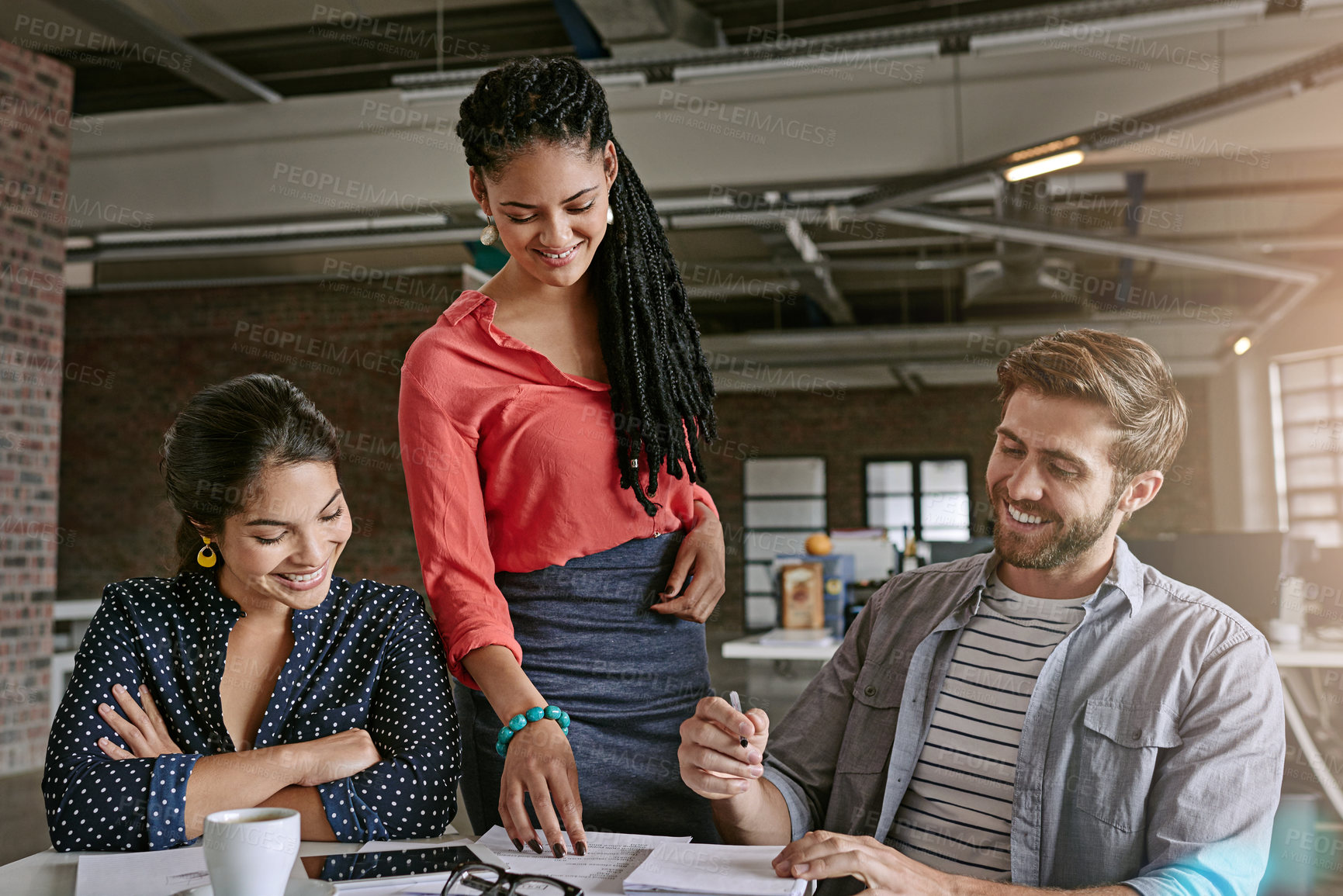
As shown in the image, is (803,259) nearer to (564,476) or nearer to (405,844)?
(564,476)

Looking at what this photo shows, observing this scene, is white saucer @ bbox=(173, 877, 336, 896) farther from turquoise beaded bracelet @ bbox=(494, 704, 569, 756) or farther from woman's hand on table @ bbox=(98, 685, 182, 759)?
woman's hand on table @ bbox=(98, 685, 182, 759)

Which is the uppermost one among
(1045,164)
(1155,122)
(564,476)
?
(1155,122)

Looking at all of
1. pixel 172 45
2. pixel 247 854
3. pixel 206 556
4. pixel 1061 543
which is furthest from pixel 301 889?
pixel 172 45

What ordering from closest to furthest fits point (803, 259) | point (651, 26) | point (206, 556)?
point (206, 556)
point (651, 26)
point (803, 259)

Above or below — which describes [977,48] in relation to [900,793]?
above

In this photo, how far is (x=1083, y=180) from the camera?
7.34 m

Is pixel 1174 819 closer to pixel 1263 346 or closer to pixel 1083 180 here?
pixel 1083 180

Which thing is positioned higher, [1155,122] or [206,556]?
[1155,122]

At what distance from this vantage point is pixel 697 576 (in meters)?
1.55

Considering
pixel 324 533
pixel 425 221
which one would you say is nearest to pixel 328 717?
pixel 324 533

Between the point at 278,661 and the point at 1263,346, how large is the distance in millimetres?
11791

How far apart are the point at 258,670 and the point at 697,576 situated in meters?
0.64

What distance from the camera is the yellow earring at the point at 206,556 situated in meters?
1.63

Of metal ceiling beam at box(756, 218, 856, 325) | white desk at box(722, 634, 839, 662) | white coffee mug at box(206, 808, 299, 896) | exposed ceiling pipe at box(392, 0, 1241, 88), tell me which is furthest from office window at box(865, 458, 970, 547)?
white coffee mug at box(206, 808, 299, 896)
